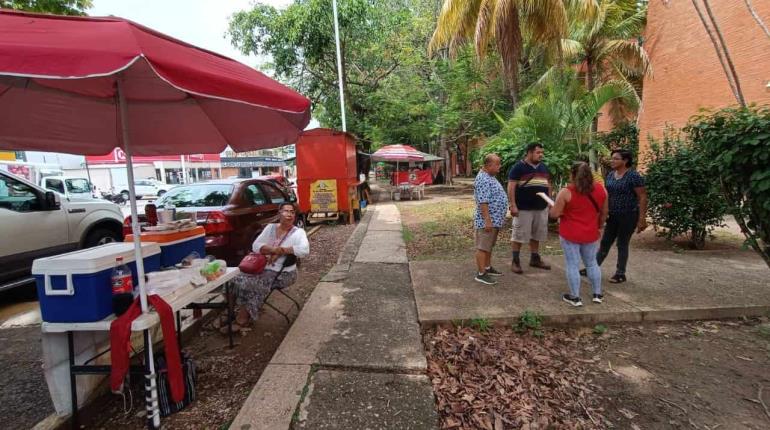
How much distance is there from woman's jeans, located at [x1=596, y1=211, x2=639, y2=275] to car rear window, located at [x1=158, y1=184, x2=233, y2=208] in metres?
5.24

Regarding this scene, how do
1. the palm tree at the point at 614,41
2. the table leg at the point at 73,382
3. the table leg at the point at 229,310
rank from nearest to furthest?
the table leg at the point at 73,382, the table leg at the point at 229,310, the palm tree at the point at 614,41

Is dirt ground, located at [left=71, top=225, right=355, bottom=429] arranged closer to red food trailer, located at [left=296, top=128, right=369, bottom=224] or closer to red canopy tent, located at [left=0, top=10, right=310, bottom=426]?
red canopy tent, located at [left=0, top=10, right=310, bottom=426]

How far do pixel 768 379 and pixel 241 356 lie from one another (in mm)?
4161

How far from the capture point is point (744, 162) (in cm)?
316

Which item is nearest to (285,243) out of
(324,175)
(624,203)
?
(624,203)

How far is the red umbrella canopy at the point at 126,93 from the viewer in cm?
A: 163

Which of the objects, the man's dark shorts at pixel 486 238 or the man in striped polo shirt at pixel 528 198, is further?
the man in striped polo shirt at pixel 528 198

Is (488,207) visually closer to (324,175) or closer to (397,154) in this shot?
(324,175)

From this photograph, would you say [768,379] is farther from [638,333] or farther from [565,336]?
[565,336]

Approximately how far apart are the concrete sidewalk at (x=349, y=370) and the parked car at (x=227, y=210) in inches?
60.5

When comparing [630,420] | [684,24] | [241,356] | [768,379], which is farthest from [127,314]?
[684,24]

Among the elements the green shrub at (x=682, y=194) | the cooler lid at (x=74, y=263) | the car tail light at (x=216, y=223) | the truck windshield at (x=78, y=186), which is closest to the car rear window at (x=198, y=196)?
the car tail light at (x=216, y=223)

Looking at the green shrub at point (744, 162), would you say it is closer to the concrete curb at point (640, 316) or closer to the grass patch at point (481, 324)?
the concrete curb at point (640, 316)

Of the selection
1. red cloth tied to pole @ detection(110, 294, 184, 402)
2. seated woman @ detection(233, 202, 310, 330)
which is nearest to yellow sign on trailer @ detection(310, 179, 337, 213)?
seated woman @ detection(233, 202, 310, 330)
